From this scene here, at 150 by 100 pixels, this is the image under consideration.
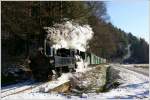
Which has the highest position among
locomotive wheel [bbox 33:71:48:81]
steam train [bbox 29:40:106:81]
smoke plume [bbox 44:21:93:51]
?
smoke plume [bbox 44:21:93:51]

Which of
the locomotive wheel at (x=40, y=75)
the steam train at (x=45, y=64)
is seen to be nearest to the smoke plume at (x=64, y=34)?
the steam train at (x=45, y=64)

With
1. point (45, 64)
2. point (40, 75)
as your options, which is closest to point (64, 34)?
point (45, 64)

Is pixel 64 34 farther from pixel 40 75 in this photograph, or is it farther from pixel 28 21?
pixel 40 75

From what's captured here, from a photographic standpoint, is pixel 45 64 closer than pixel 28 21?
Yes

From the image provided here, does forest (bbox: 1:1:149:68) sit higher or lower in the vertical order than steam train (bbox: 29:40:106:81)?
higher

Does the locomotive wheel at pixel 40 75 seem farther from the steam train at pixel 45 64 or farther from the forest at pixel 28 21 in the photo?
the forest at pixel 28 21

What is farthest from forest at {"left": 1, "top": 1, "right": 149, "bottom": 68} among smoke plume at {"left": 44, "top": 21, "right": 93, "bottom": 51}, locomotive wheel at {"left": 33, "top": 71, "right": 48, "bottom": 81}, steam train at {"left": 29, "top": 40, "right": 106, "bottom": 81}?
locomotive wheel at {"left": 33, "top": 71, "right": 48, "bottom": 81}

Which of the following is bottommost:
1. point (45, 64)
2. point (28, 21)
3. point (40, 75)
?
point (40, 75)

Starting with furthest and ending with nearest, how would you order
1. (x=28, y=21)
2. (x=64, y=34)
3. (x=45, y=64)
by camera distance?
(x=64, y=34) → (x=28, y=21) → (x=45, y=64)

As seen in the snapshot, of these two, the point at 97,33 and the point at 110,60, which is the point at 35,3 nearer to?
the point at 97,33

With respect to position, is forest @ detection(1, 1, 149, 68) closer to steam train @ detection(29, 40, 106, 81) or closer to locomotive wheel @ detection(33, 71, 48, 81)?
steam train @ detection(29, 40, 106, 81)

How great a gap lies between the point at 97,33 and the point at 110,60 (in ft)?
138

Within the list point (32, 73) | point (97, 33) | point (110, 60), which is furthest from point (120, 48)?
point (32, 73)

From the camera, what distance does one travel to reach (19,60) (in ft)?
113
